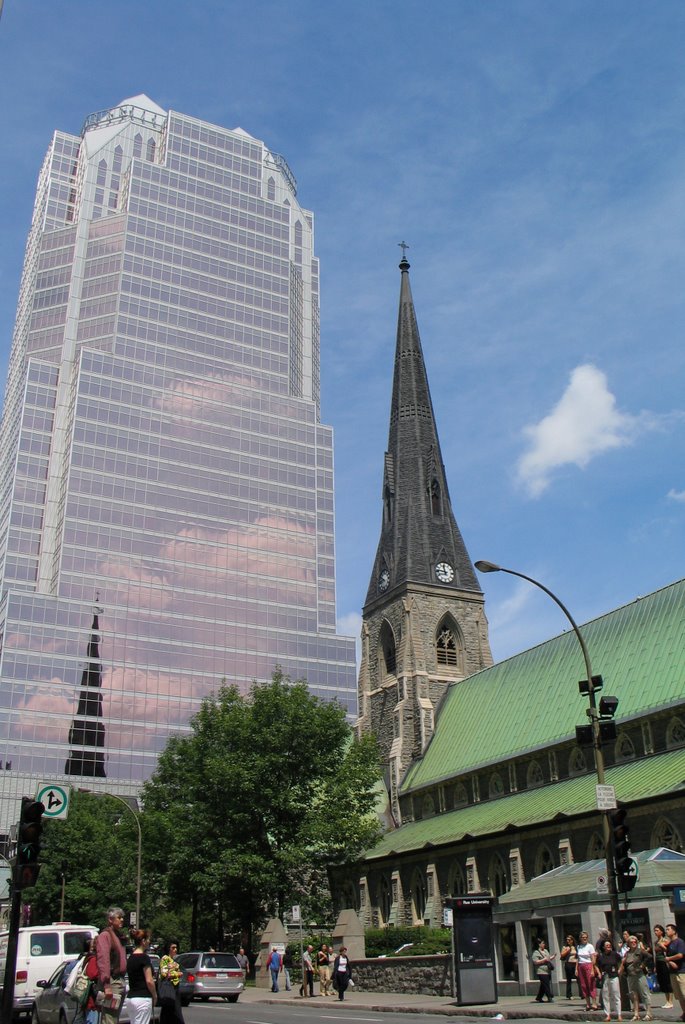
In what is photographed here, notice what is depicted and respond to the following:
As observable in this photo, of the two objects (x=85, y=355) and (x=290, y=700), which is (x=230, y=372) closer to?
(x=85, y=355)

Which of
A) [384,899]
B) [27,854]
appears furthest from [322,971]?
[384,899]

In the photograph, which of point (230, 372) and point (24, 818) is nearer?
point (24, 818)

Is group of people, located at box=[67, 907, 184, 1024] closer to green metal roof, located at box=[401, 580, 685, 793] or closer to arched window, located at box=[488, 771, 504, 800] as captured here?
green metal roof, located at box=[401, 580, 685, 793]

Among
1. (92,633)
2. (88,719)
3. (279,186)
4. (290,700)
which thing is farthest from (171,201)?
(290,700)

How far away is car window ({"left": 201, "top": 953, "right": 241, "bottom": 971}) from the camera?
104 feet

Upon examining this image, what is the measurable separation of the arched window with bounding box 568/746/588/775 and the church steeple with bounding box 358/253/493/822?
17.9 meters

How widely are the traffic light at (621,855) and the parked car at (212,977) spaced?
55.5ft

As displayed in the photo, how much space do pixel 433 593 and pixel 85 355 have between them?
1849 inches

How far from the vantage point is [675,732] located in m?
41.9

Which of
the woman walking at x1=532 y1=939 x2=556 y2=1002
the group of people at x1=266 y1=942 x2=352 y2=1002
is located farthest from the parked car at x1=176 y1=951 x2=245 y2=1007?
the woman walking at x1=532 y1=939 x2=556 y2=1002

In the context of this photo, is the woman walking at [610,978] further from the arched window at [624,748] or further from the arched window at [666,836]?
the arched window at [624,748]

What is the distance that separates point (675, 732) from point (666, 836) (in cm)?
577

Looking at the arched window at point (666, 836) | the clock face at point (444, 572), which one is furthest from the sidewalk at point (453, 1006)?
the clock face at point (444, 572)

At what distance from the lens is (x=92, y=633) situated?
291ft
